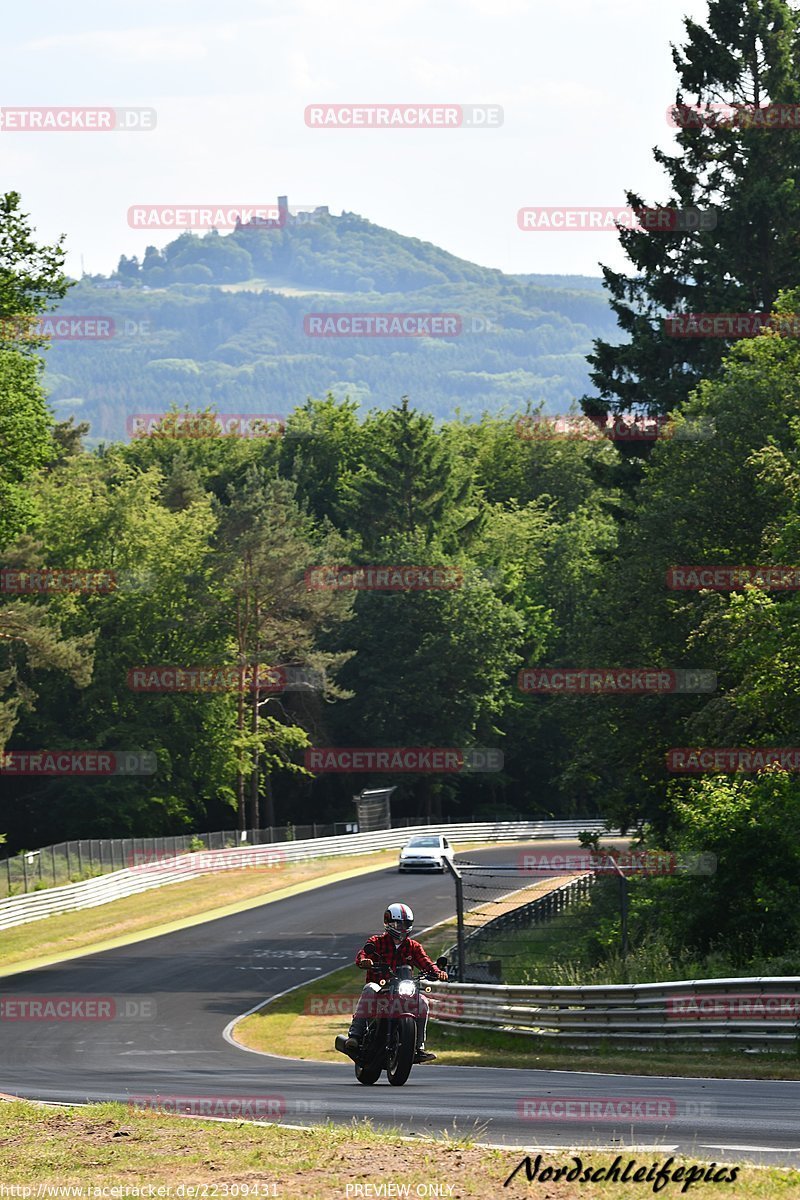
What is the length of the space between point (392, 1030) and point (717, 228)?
3739cm

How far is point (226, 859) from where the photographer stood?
64.2 metres

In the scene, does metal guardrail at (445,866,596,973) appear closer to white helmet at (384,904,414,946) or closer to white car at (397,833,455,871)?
white helmet at (384,904,414,946)

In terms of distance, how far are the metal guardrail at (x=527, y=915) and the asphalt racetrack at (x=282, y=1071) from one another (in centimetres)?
275

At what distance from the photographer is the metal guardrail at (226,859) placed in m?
49.2

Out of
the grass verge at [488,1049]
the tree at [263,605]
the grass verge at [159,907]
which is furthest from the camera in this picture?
the tree at [263,605]

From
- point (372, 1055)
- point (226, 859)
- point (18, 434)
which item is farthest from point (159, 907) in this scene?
point (372, 1055)

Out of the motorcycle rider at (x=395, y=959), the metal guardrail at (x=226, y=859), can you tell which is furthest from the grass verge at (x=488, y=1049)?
the metal guardrail at (x=226, y=859)

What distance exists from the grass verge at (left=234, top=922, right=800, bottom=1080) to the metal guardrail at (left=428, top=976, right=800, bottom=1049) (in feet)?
0.59

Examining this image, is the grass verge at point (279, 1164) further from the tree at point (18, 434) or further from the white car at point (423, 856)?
the white car at point (423, 856)

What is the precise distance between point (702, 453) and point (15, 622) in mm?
29656

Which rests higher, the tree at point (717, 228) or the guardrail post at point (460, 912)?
the tree at point (717, 228)

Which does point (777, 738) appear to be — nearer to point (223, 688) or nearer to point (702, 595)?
point (702, 595)

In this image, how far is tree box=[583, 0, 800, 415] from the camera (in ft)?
157

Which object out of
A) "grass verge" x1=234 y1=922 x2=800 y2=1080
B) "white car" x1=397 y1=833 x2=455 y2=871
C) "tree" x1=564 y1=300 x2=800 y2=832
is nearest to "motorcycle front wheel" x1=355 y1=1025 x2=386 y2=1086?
"grass verge" x1=234 y1=922 x2=800 y2=1080
